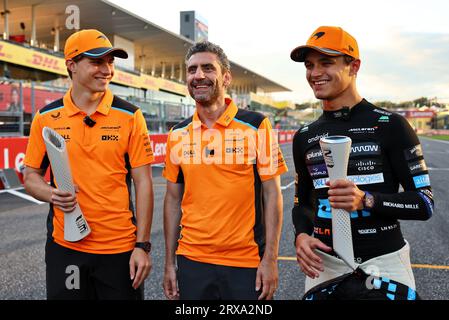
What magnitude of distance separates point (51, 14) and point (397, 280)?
27.1 m

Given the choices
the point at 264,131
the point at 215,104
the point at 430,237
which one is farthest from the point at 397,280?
the point at 430,237

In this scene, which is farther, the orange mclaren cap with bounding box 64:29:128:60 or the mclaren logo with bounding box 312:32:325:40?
the orange mclaren cap with bounding box 64:29:128:60

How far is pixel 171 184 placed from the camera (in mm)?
2441

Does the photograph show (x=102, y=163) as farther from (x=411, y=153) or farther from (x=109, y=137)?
(x=411, y=153)

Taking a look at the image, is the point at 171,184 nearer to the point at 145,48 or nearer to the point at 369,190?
the point at 369,190

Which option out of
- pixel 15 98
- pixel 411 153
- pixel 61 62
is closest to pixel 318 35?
pixel 411 153

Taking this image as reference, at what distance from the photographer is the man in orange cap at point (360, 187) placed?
1827 millimetres

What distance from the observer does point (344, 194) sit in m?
1.70

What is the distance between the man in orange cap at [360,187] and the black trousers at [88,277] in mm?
1021

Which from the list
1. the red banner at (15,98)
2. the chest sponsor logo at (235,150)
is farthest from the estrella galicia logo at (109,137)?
the red banner at (15,98)

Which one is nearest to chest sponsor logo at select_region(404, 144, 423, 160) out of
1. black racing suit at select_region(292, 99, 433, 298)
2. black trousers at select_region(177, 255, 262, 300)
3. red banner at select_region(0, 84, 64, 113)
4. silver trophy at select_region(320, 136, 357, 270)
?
black racing suit at select_region(292, 99, 433, 298)

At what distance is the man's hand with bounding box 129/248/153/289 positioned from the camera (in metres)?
2.23

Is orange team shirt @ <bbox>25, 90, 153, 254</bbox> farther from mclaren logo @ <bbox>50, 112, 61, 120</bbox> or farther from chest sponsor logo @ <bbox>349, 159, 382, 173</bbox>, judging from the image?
chest sponsor logo @ <bbox>349, 159, 382, 173</bbox>

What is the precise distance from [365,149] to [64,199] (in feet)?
5.11
